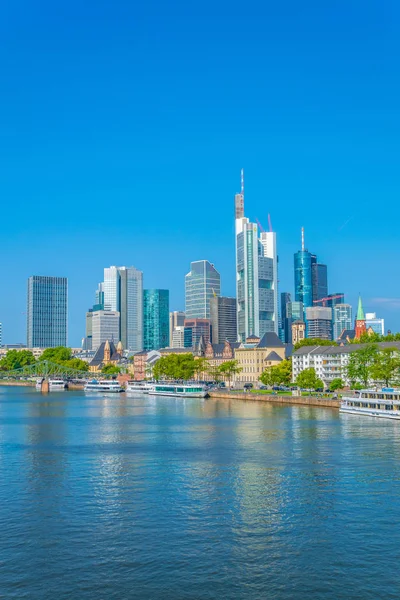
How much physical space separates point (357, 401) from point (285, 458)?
160 ft

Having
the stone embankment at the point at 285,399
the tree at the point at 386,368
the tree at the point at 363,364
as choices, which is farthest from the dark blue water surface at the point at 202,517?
the tree at the point at 363,364

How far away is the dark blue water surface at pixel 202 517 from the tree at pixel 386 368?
48.2 meters

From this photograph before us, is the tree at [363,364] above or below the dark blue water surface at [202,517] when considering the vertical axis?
above

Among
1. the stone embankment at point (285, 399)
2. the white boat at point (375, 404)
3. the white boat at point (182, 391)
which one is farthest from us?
the white boat at point (182, 391)

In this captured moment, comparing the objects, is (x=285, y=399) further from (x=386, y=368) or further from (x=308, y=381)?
(x=386, y=368)

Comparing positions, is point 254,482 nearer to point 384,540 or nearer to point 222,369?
point 384,540

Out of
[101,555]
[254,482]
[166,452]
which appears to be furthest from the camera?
[166,452]

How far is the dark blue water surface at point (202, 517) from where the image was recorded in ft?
104

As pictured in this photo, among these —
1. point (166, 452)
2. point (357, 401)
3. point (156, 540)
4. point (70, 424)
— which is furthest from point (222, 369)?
point (156, 540)

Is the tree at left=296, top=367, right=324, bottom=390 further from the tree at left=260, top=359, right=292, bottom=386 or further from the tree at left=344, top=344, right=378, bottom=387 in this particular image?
the tree at left=260, top=359, right=292, bottom=386

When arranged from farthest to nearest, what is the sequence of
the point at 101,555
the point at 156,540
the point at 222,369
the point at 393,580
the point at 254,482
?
the point at 222,369 < the point at 254,482 < the point at 156,540 < the point at 101,555 < the point at 393,580

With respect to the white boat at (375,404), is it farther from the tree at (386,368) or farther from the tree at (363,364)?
the tree at (363,364)

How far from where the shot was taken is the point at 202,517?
41.9 meters

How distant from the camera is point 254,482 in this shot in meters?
51.4
